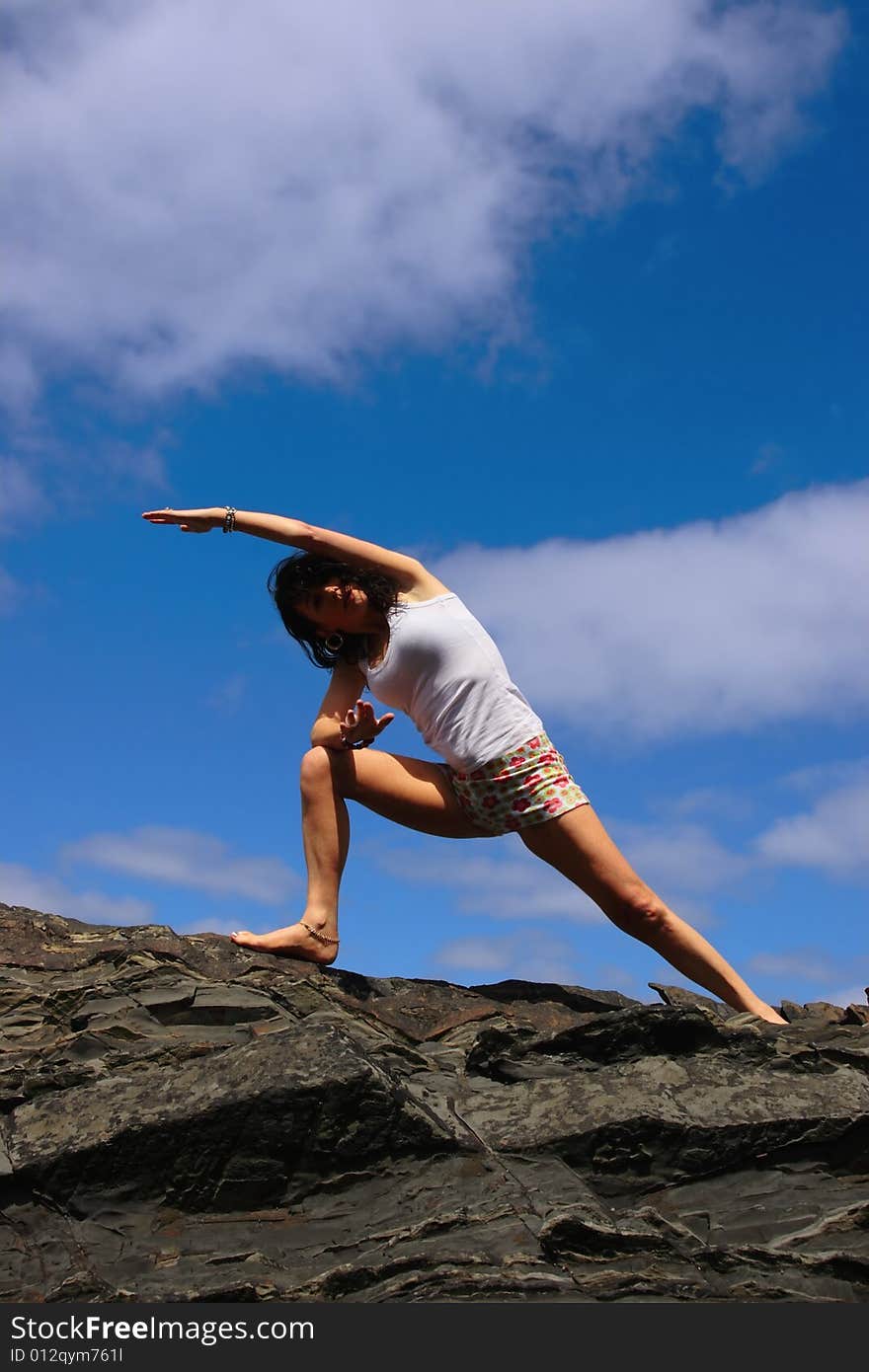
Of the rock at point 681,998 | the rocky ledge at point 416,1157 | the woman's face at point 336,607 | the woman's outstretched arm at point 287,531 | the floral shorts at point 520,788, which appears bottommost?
the rocky ledge at point 416,1157

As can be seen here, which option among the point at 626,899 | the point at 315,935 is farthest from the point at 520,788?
the point at 315,935

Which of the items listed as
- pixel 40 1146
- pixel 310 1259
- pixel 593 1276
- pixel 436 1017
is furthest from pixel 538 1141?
pixel 40 1146

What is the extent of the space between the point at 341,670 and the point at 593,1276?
306 cm

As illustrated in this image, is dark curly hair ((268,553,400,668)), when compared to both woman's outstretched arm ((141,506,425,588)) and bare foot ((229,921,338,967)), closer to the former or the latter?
woman's outstretched arm ((141,506,425,588))

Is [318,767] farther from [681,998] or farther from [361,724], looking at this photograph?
[681,998]

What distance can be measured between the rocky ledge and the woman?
0.71m

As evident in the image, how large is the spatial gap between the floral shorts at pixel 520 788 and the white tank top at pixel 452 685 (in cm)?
6

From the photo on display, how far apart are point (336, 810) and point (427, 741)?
1.80ft

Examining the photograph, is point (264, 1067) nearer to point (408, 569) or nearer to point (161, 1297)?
point (161, 1297)

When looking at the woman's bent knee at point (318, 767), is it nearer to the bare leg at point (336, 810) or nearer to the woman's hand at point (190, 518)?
the bare leg at point (336, 810)

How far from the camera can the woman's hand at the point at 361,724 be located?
19.5 feet

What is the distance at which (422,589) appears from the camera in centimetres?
616

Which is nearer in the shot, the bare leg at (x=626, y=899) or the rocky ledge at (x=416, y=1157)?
the rocky ledge at (x=416, y=1157)

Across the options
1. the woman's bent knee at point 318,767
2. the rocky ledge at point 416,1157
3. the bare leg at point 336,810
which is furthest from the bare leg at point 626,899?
the woman's bent knee at point 318,767
